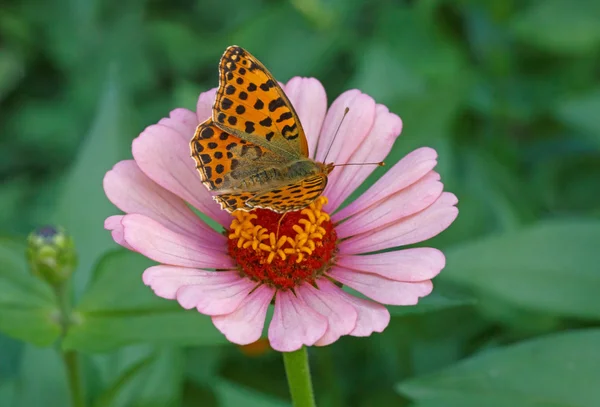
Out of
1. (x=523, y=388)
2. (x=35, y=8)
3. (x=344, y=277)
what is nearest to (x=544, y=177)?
(x=523, y=388)

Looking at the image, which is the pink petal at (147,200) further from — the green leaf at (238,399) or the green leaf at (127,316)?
the green leaf at (238,399)

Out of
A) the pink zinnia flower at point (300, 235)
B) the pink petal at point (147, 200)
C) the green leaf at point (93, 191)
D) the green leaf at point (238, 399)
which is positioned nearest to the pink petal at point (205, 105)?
the pink zinnia flower at point (300, 235)

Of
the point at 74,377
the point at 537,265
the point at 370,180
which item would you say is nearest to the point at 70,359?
the point at 74,377

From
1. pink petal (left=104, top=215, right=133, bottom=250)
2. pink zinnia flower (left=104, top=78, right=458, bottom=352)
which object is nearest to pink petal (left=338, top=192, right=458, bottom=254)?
pink zinnia flower (left=104, top=78, right=458, bottom=352)

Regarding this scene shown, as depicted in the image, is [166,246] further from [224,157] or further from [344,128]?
[344,128]

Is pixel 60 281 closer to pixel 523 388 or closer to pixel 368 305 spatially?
pixel 368 305

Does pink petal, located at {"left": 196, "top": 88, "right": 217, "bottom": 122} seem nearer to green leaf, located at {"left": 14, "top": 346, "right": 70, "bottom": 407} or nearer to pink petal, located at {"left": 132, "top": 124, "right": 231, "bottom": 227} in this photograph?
pink petal, located at {"left": 132, "top": 124, "right": 231, "bottom": 227}

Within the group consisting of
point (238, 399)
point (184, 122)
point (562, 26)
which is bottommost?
point (238, 399)
